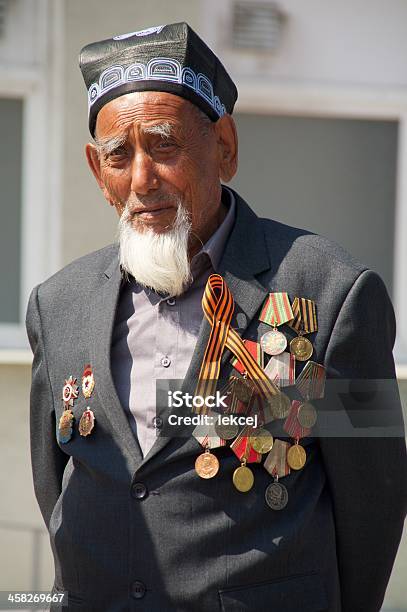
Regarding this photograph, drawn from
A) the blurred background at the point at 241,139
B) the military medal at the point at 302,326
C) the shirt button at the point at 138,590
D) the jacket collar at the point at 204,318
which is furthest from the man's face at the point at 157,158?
the blurred background at the point at 241,139

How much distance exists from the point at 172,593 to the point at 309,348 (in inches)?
25.6

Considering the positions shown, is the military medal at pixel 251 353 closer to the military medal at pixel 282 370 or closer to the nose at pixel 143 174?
the military medal at pixel 282 370

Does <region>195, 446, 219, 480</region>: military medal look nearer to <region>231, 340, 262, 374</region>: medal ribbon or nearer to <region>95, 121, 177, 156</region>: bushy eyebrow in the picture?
<region>231, 340, 262, 374</region>: medal ribbon

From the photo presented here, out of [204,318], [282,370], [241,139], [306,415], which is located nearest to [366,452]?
[306,415]

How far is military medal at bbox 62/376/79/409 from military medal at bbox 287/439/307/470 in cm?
57

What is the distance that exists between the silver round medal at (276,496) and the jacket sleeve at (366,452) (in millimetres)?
151

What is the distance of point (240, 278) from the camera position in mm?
2553

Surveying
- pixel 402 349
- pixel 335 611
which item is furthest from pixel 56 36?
pixel 335 611

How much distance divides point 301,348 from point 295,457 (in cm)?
26

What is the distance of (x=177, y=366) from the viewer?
251 cm

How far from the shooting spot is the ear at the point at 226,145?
263 cm

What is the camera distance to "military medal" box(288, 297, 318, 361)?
8.10 ft

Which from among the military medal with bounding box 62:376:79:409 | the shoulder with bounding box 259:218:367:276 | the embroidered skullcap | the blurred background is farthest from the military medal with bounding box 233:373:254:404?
the blurred background

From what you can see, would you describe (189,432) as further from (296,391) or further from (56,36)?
(56,36)
